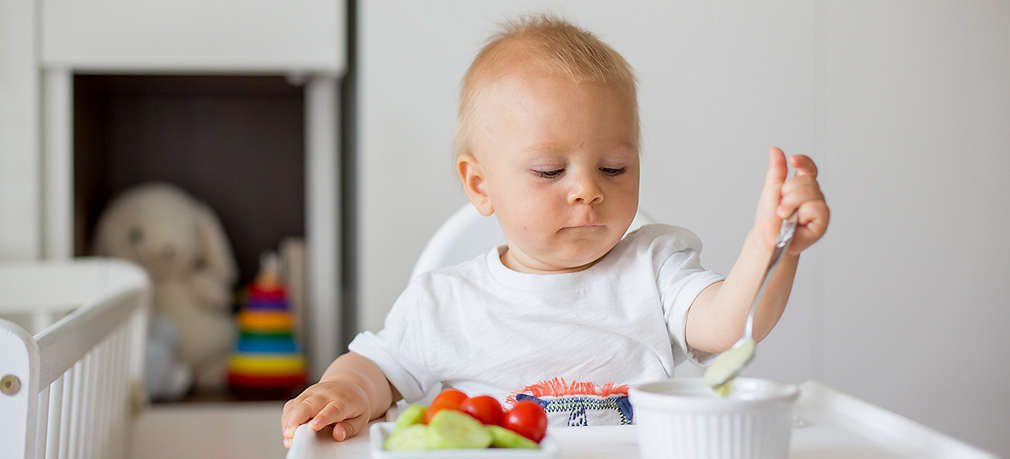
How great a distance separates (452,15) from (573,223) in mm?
770

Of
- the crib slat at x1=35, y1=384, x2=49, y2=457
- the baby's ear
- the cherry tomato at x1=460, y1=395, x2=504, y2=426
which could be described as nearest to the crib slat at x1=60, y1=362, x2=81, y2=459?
the crib slat at x1=35, y1=384, x2=49, y2=457

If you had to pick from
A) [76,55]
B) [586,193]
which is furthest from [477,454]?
[76,55]

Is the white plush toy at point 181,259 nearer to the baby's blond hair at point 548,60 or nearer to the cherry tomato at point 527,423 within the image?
the baby's blond hair at point 548,60

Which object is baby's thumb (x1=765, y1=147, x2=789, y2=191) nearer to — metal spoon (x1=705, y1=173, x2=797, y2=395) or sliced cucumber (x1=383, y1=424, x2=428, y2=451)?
metal spoon (x1=705, y1=173, x2=797, y2=395)

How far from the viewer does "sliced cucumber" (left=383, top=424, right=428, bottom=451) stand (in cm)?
49

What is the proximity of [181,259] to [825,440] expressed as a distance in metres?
1.38

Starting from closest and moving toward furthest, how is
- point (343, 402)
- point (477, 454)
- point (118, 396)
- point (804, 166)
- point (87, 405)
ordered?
1. point (477, 454)
2. point (804, 166)
3. point (343, 402)
4. point (87, 405)
5. point (118, 396)

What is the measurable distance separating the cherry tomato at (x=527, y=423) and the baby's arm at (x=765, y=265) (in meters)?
0.19

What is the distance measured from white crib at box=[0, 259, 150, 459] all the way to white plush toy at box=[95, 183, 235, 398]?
10.7 inches

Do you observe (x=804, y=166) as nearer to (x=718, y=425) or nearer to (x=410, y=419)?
(x=718, y=425)

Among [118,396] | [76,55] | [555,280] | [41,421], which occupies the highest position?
[76,55]

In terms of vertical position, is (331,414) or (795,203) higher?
(795,203)

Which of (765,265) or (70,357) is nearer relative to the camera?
(765,265)

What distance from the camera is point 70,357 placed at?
2.82 feet
